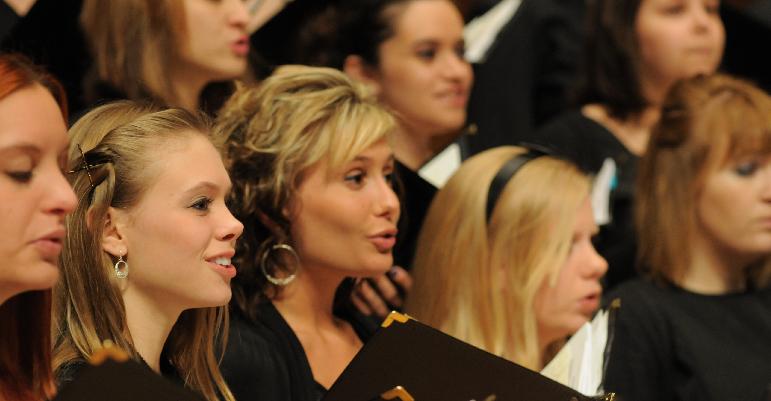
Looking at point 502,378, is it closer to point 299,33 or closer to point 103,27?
point 103,27

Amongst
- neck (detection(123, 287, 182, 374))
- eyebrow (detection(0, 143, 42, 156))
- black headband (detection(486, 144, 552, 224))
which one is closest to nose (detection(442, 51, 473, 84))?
black headband (detection(486, 144, 552, 224))

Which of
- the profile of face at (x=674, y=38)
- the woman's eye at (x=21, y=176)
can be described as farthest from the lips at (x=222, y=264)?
the profile of face at (x=674, y=38)

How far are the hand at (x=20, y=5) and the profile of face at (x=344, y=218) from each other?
35.6 inches

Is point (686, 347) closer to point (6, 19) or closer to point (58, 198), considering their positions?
point (6, 19)

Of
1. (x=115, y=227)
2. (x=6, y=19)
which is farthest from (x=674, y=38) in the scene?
(x=115, y=227)

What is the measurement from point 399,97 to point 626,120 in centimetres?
75

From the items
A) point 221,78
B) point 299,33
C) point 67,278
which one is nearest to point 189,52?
point 221,78

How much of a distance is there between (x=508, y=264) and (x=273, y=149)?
0.67 metres

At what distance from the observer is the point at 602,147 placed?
4059 millimetres

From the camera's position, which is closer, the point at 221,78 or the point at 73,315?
the point at 73,315

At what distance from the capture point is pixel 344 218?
9.33 ft

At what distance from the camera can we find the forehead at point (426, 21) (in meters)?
3.93

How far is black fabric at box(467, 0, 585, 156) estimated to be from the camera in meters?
4.48

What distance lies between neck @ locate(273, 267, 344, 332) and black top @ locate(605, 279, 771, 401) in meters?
0.79
